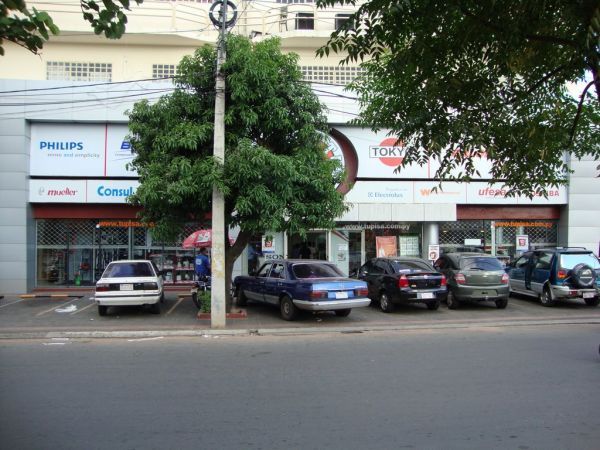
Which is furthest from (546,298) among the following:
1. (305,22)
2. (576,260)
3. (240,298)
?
(305,22)

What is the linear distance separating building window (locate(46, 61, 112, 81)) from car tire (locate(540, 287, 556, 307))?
1820 cm

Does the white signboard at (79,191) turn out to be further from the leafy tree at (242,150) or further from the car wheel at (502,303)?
the car wheel at (502,303)

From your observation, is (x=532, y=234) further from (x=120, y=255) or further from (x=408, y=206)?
(x=120, y=255)

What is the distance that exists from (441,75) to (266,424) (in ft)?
13.5

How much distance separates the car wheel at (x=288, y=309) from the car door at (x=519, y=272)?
8.15 metres

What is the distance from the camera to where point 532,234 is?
19984 mm

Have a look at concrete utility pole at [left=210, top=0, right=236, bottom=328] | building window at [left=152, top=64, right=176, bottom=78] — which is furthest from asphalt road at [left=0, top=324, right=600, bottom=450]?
building window at [left=152, top=64, right=176, bottom=78]

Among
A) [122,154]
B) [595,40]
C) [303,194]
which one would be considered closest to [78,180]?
[122,154]

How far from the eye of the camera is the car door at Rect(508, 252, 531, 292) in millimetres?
15773

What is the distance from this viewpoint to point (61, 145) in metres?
17.5

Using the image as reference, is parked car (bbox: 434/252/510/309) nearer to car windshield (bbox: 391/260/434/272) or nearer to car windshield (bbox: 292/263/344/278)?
car windshield (bbox: 391/260/434/272)

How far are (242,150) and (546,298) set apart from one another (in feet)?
33.4

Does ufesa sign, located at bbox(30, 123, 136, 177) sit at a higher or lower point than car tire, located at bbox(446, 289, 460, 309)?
higher

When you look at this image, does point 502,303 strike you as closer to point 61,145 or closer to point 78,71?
point 61,145
